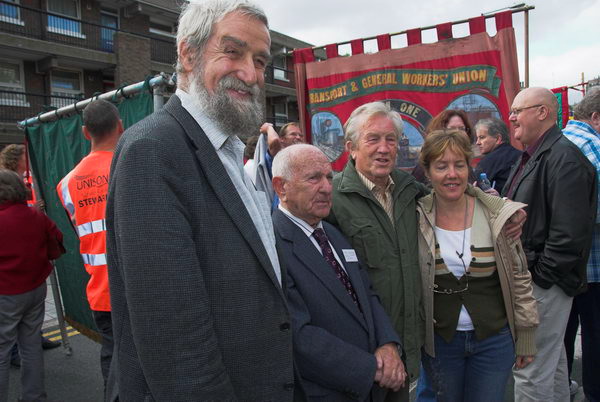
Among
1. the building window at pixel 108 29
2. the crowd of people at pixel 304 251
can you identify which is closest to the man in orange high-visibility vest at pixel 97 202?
the crowd of people at pixel 304 251

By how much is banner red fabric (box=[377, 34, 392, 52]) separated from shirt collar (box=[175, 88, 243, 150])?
2912 millimetres

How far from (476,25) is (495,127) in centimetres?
84

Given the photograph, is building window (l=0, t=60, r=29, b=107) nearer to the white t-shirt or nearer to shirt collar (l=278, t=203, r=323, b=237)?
shirt collar (l=278, t=203, r=323, b=237)

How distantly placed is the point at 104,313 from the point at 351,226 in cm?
188

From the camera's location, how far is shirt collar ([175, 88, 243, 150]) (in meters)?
1.29

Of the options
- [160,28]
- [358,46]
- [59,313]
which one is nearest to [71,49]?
[160,28]

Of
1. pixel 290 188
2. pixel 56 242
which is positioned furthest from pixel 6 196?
pixel 290 188

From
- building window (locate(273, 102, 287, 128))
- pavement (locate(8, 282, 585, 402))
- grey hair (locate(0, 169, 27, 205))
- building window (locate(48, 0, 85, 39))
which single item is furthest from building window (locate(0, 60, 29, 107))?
grey hair (locate(0, 169, 27, 205))

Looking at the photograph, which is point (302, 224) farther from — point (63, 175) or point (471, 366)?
point (63, 175)

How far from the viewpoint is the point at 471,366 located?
2.24m

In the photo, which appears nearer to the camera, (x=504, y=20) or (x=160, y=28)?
(x=504, y=20)

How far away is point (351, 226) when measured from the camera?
2143mm

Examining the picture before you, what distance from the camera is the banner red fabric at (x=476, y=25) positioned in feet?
11.0

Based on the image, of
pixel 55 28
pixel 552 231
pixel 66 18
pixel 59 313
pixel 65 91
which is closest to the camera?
pixel 552 231
